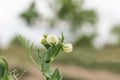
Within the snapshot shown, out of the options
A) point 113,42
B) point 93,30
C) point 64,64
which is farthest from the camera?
point 113,42

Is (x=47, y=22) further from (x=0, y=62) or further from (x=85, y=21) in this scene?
(x=0, y=62)

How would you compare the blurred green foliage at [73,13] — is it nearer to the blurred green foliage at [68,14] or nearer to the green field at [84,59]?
the blurred green foliage at [68,14]

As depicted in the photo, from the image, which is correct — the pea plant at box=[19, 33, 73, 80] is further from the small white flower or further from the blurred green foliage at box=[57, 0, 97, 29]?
the blurred green foliage at box=[57, 0, 97, 29]

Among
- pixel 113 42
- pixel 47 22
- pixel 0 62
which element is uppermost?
pixel 0 62

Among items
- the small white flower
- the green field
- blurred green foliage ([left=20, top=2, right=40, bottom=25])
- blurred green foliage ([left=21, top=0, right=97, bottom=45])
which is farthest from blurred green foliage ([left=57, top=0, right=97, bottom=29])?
the small white flower

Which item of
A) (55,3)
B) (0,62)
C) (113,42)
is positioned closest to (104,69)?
(55,3)

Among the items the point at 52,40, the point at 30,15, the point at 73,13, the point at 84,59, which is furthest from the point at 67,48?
the point at 73,13

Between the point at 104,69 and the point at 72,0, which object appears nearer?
the point at 104,69

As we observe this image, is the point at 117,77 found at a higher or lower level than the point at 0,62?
lower
